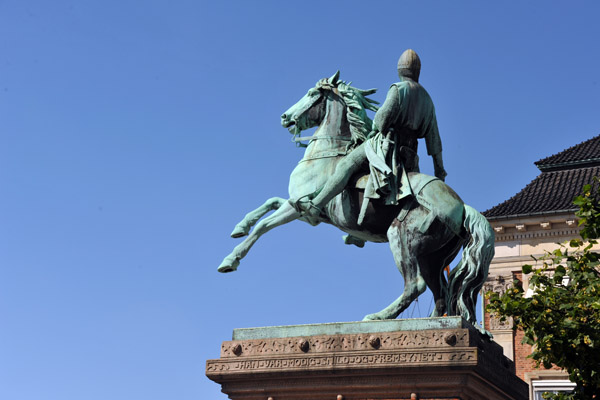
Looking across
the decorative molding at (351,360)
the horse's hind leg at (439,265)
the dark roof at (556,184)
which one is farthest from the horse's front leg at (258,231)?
the dark roof at (556,184)

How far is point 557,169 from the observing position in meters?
32.8

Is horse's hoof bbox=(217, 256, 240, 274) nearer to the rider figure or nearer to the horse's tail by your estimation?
the rider figure

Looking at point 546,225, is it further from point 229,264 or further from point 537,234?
point 229,264

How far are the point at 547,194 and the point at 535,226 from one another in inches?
53.5

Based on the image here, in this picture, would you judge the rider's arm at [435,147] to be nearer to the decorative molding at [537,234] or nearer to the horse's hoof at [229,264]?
the horse's hoof at [229,264]

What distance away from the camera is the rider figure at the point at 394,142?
12.4 m

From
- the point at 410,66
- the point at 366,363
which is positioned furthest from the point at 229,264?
the point at 410,66

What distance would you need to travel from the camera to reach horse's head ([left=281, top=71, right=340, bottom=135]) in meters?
13.7

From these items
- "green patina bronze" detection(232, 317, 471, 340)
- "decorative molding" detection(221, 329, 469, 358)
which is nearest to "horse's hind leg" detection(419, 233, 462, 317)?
"green patina bronze" detection(232, 317, 471, 340)

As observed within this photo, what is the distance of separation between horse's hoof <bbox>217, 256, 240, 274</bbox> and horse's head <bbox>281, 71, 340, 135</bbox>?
82.3 inches

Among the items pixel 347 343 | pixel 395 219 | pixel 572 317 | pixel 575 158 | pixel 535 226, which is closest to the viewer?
pixel 347 343

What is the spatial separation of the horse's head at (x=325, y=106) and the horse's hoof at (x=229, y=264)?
2.05 metres

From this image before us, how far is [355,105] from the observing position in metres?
13.4

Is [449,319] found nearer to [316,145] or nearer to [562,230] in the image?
[316,145]
